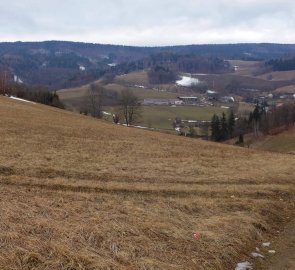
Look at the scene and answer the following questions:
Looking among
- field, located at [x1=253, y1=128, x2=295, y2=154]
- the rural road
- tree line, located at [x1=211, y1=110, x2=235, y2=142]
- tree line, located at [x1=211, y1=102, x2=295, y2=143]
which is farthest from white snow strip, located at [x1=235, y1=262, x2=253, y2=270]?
tree line, located at [x1=211, y1=110, x2=235, y2=142]

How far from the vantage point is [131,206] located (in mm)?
14062

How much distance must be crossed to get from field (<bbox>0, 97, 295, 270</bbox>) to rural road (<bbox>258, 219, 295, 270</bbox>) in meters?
0.44

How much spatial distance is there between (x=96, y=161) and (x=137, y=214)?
10960 millimetres

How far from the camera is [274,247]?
1223 cm

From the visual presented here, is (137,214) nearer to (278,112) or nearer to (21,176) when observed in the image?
(21,176)

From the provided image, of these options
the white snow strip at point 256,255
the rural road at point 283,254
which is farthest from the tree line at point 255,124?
the white snow strip at point 256,255

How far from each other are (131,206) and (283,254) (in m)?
4.70

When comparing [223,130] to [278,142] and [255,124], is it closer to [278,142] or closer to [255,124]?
[255,124]

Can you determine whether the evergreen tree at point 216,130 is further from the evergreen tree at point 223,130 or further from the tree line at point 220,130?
the evergreen tree at point 223,130

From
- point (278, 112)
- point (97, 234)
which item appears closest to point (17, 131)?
point (97, 234)

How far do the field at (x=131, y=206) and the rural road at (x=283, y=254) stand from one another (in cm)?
44

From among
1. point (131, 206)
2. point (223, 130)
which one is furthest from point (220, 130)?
point (131, 206)

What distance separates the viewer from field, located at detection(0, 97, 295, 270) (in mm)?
9620

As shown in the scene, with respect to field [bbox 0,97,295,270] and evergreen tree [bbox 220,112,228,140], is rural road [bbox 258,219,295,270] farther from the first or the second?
evergreen tree [bbox 220,112,228,140]
